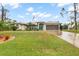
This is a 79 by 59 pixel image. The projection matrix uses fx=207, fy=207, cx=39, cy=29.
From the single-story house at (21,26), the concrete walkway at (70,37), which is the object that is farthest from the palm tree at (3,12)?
the concrete walkway at (70,37)

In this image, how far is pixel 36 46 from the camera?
191 cm

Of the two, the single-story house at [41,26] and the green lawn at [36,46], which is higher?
the single-story house at [41,26]

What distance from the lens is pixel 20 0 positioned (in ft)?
6.21

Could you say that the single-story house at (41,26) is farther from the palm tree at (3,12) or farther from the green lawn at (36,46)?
the palm tree at (3,12)

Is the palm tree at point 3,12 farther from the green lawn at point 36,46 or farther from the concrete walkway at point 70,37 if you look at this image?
the concrete walkway at point 70,37

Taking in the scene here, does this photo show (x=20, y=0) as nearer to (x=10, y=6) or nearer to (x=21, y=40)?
(x=10, y=6)

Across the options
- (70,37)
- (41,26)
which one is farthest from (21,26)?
(70,37)

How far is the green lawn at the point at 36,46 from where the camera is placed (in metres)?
1.89

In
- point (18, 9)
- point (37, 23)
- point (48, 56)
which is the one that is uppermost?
point (18, 9)

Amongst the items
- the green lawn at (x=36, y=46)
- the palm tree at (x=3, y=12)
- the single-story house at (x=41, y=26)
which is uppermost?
the palm tree at (x=3, y=12)

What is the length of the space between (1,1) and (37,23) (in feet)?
1.28

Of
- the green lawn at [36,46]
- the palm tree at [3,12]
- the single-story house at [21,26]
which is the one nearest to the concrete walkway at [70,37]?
the green lawn at [36,46]

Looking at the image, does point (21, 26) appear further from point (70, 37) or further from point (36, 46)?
point (70, 37)

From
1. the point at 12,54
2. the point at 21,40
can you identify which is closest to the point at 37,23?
the point at 21,40
